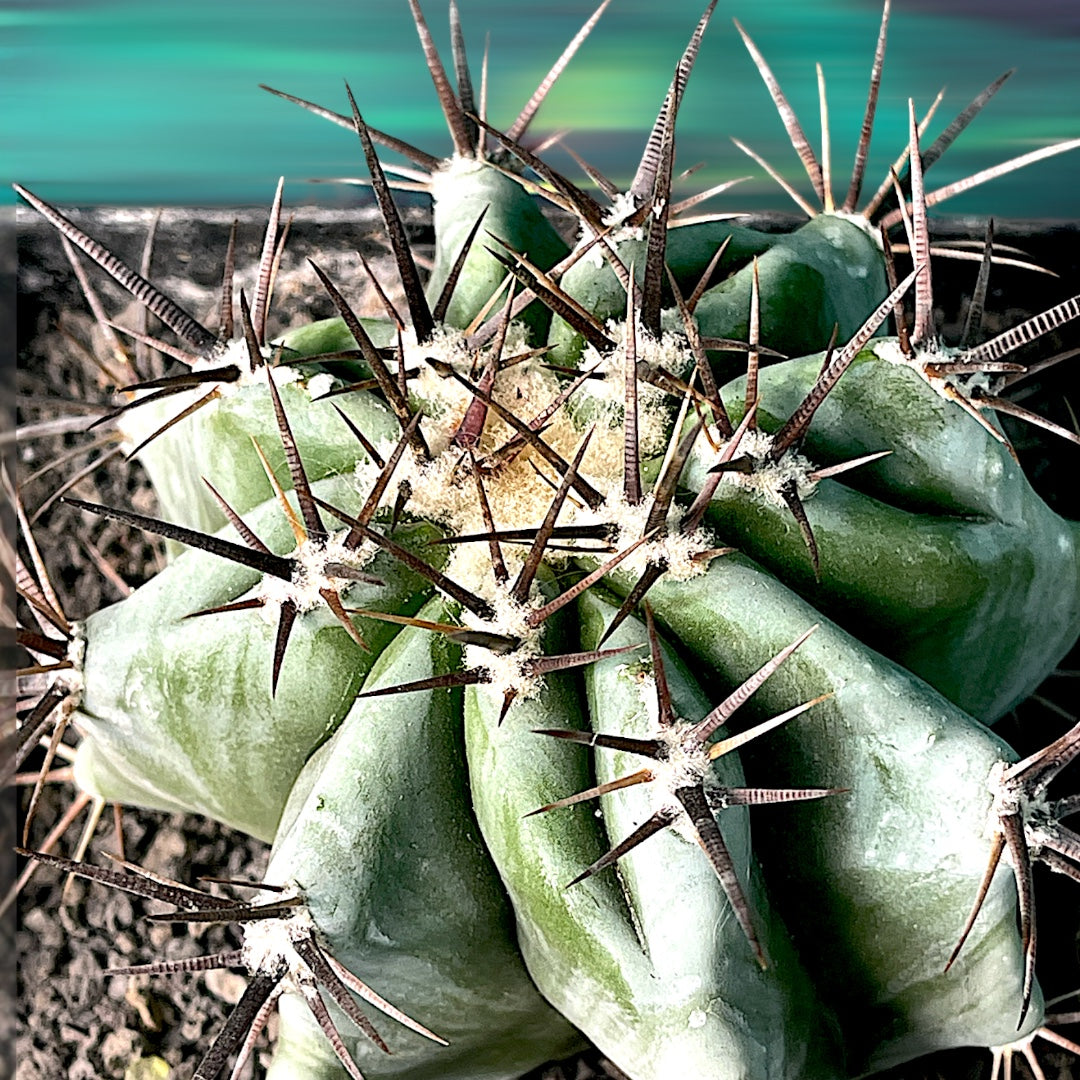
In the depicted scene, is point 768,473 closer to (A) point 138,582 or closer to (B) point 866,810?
(B) point 866,810

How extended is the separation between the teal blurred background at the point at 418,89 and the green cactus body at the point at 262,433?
70 cm

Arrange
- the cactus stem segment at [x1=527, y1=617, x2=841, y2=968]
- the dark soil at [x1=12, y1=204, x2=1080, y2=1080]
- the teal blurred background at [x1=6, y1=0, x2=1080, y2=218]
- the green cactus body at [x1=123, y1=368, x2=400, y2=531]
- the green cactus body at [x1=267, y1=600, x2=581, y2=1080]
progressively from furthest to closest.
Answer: the teal blurred background at [x1=6, y1=0, x2=1080, y2=218] < the dark soil at [x1=12, y1=204, x2=1080, y2=1080] < the green cactus body at [x1=123, y1=368, x2=400, y2=531] < the green cactus body at [x1=267, y1=600, x2=581, y2=1080] < the cactus stem segment at [x1=527, y1=617, x2=841, y2=968]

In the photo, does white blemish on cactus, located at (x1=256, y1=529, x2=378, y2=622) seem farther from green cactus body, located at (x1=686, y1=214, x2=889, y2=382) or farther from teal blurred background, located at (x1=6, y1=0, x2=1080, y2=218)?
teal blurred background, located at (x1=6, y1=0, x2=1080, y2=218)

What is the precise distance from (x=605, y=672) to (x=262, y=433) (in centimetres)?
35

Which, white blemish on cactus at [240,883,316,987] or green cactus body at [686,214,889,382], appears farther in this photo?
green cactus body at [686,214,889,382]

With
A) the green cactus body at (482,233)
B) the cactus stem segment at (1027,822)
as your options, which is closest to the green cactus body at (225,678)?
the green cactus body at (482,233)

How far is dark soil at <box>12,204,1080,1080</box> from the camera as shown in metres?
1.25

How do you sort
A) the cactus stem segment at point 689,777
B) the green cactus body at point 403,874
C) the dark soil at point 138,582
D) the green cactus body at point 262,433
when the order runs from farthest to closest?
the dark soil at point 138,582
the green cactus body at point 262,433
the green cactus body at point 403,874
the cactus stem segment at point 689,777

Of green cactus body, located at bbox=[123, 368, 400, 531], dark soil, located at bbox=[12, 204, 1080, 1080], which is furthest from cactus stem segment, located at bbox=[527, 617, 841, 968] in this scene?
dark soil, located at bbox=[12, 204, 1080, 1080]

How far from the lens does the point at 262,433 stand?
93cm

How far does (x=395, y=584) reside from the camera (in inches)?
32.3

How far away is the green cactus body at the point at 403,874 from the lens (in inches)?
28.9

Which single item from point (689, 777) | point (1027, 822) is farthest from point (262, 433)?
point (1027, 822)

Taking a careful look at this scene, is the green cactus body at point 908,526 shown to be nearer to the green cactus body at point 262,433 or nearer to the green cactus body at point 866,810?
the green cactus body at point 866,810
